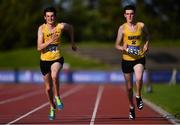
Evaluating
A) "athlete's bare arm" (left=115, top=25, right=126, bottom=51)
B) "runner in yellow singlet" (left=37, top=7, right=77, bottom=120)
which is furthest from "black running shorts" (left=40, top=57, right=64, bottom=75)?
"athlete's bare arm" (left=115, top=25, right=126, bottom=51)

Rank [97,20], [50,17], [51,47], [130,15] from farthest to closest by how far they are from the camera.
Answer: [97,20], [130,15], [51,47], [50,17]

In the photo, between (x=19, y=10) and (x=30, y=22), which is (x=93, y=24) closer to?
(x=30, y=22)

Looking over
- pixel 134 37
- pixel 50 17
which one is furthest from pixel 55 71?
pixel 134 37

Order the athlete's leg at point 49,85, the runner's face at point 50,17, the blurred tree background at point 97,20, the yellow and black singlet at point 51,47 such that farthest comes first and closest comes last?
the blurred tree background at point 97,20 < the athlete's leg at point 49,85 < the yellow and black singlet at point 51,47 < the runner's face at point 50,17

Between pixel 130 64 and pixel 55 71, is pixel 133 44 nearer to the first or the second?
pixel 130 64

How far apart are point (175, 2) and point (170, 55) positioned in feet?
45.6

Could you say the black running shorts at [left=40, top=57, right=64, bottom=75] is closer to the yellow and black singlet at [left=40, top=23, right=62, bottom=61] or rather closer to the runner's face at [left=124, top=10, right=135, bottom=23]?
the yellow and black singlet at [left=40, top=23, right=62, bottom=61]

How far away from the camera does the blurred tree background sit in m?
69.7

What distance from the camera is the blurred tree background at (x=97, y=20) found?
69.7 meters

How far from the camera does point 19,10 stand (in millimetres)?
56000

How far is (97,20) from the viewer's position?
83.4 meters

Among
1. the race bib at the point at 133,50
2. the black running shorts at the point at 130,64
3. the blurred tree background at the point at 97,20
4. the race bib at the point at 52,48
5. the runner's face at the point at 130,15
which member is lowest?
the blurred tree background at the point at 97,20

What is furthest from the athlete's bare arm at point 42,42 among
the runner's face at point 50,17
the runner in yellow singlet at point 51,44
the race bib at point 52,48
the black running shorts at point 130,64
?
the black running shorts at point 130,64

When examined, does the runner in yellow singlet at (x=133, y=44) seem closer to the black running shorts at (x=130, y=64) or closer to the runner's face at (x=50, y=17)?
the black running shorts at (x=130, y=64)
